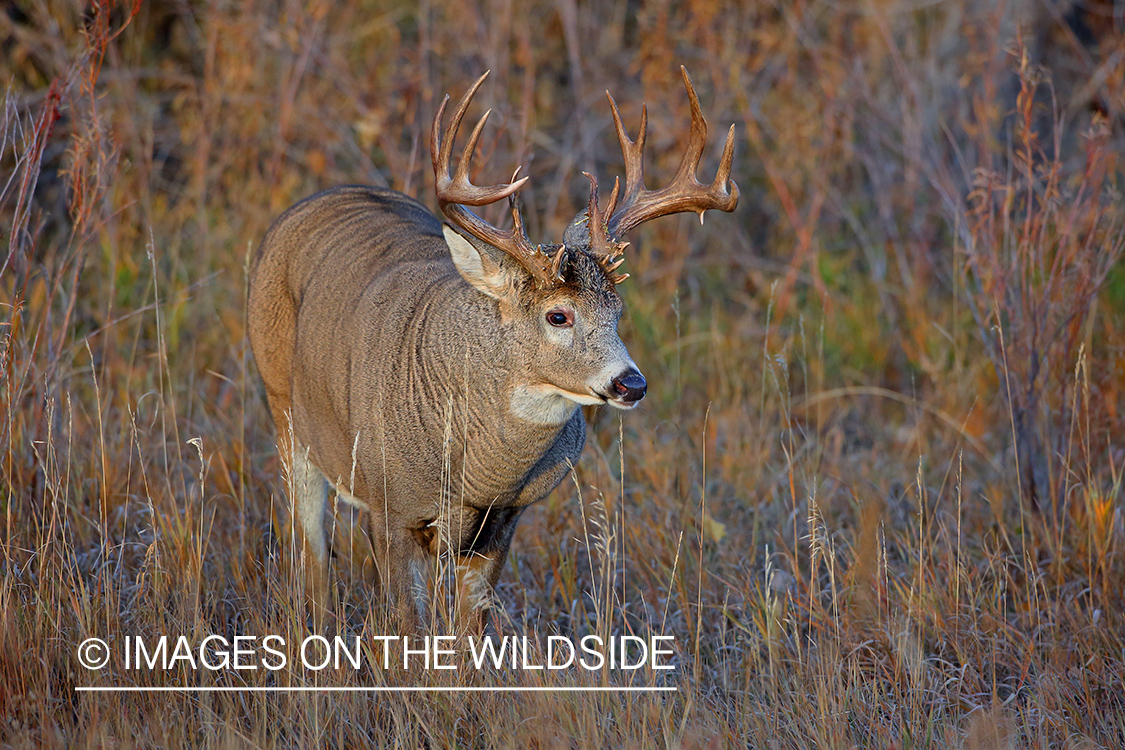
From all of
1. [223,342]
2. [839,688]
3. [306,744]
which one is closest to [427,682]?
[306,744]

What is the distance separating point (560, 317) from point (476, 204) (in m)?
0.48

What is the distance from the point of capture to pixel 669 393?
6473 mm

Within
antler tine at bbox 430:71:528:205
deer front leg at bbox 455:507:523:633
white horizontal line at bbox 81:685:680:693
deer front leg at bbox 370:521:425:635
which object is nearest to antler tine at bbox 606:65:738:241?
antler tine at bbox 430:71:528:205

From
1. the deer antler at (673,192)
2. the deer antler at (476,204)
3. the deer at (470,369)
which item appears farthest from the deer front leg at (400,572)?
the deer antler at (673,192)

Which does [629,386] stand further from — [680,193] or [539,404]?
[680,193]

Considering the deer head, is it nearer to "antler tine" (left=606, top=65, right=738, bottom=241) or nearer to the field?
"antler tine" (left=606, top=65, right=738, bottom=241)

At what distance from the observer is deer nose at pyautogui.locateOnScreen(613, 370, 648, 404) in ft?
11.7

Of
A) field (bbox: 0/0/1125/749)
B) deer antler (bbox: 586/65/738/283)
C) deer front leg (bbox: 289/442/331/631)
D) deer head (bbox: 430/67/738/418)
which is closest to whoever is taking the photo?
field (bbox: 0/0/1125/749)

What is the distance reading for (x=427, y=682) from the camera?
354 centimetres

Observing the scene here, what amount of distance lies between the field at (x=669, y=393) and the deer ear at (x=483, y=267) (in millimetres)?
667

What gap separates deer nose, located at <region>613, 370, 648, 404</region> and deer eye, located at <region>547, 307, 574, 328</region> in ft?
0.94

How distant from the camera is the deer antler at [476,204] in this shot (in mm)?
3738

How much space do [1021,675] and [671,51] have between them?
5347mm

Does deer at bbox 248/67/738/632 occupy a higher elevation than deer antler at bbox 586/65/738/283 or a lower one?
lower
